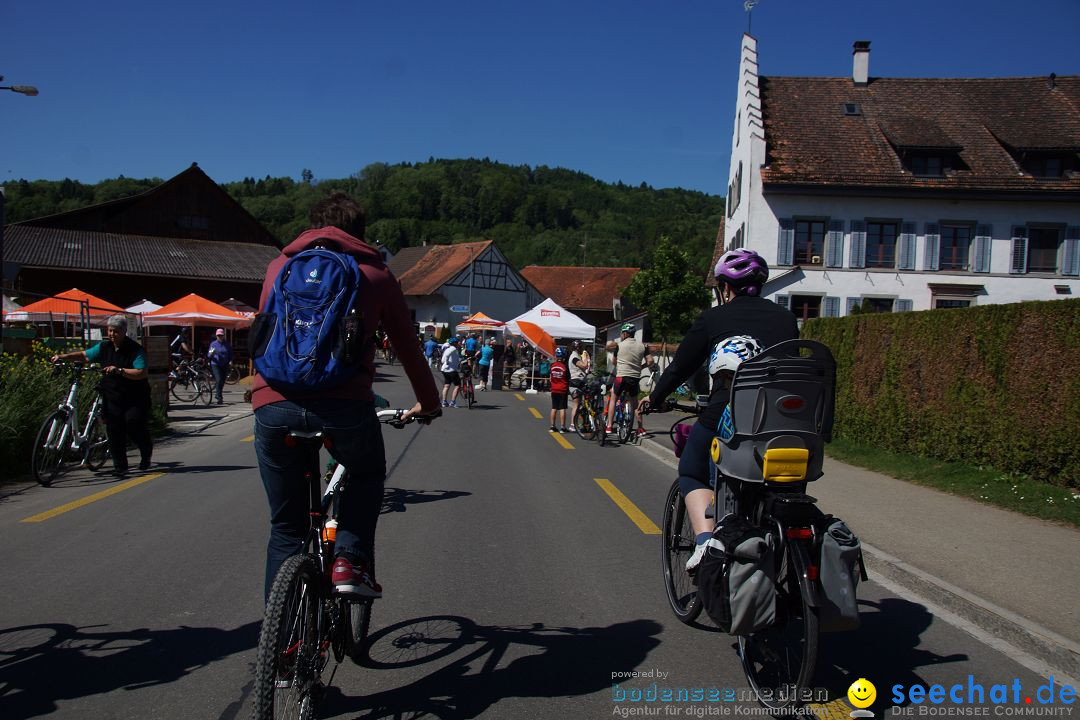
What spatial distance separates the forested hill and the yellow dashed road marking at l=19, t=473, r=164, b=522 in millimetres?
78171

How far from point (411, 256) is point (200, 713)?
262ft

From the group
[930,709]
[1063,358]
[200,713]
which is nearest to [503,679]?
[200,713]

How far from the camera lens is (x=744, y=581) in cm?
325

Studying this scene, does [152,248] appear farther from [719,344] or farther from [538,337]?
[719,344]

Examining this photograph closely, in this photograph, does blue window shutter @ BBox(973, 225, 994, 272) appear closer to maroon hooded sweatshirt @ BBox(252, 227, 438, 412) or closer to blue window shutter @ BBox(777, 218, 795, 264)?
blue window shutter @ BBox(777, 218, 795, 264)

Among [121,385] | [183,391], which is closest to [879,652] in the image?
[121,385]

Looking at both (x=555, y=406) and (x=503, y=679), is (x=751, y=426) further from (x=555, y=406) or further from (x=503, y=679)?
(x=555, y=406)

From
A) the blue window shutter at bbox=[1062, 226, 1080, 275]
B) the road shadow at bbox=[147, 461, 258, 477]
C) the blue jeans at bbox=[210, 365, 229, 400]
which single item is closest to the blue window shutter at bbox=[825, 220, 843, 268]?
the blue window shutter at bbox=[1062, 226, 1080, 275]

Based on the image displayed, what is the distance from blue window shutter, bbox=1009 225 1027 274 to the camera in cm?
3016

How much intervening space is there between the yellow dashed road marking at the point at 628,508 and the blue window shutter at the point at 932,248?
25.0m

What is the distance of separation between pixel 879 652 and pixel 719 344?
1.84 meters

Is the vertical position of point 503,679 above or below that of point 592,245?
below

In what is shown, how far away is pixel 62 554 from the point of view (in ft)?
19.1

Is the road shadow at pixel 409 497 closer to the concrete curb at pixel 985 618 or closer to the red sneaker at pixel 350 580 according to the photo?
the concrete curb at pixel 985 618
